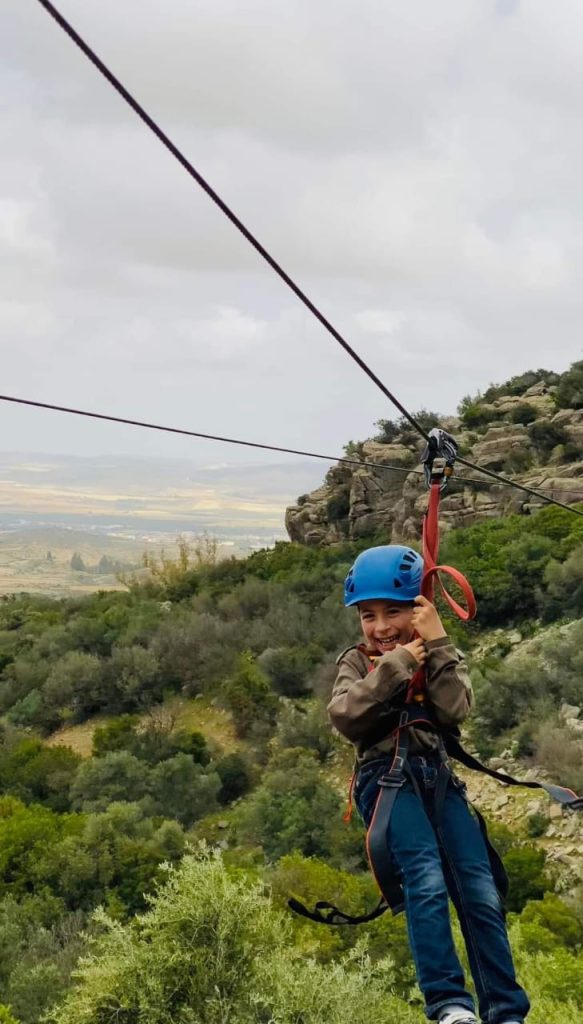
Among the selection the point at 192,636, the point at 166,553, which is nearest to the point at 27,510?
the point at 166,553

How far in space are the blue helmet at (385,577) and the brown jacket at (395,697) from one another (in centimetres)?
25

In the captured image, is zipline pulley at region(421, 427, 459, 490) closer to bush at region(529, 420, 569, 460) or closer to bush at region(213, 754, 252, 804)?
bush at region(213, 754, 252, 804)

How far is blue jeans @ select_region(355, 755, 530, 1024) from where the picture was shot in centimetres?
259

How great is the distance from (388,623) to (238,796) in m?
18.6

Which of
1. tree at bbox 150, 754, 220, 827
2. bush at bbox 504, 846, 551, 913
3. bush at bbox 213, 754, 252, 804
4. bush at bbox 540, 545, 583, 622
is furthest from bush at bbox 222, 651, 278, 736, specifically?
bush at bbox 504, 846, 551, 913

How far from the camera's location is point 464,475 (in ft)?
108

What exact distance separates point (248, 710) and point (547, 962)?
558 inches

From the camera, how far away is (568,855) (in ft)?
44.3

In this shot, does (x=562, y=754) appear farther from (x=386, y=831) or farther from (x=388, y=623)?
(x=386, y=831)

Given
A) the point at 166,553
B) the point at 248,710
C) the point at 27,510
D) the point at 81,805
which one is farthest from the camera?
the point at 27,510

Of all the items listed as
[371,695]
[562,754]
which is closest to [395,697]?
[371,695]

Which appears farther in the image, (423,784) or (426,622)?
(426,622)

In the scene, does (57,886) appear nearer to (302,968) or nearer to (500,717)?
(302,968)

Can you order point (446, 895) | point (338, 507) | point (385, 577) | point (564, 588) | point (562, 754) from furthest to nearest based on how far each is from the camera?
1. point (338, 507)
2. point (564, 588)
3. point (562, 754)
4. point (385, 577)
5. point (446, 895)
